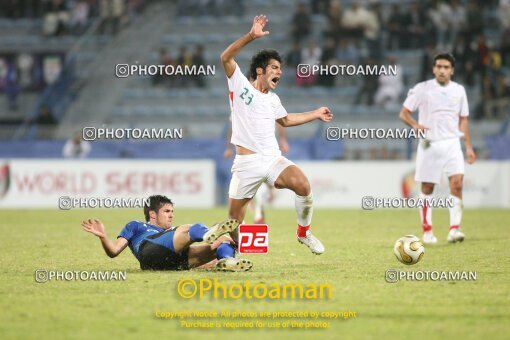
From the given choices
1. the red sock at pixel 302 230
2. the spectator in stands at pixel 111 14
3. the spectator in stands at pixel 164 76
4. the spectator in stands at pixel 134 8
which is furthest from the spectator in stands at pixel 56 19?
the red sock at pixel 302 230

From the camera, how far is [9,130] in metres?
25.0

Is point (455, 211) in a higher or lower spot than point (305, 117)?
lower

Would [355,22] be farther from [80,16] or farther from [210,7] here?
[80,16]

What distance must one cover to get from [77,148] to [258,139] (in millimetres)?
13969

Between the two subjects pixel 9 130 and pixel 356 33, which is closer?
pixel 9 130

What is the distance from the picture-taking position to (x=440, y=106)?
13688mm

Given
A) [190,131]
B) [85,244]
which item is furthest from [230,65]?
[190,131]

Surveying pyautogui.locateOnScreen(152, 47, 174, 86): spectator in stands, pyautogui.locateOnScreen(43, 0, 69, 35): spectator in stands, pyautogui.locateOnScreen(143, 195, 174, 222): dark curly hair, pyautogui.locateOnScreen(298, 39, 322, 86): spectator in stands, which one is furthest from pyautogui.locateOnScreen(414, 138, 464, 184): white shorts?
pyautogui.locateOnScreen(43, 0, 69, 35): spectator in stands

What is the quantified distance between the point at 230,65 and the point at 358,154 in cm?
1360

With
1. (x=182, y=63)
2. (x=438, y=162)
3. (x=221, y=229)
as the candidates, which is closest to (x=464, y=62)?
(x=182, y=63)

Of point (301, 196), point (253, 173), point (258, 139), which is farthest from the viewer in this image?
point (301, 196)

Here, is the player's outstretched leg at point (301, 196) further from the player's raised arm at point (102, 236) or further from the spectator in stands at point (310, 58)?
the spectator in stands at point (310, 58)

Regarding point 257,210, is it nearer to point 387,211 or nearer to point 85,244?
point 85,244

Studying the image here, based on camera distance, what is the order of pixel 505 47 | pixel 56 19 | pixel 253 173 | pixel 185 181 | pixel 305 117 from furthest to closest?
pixel 56 19
pixel 505 47
pixel 185 181
pixel 305 117
pixel 253 173
